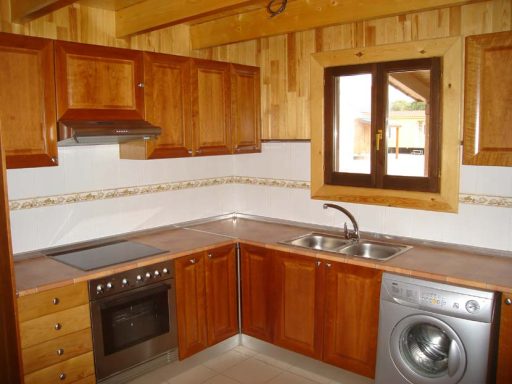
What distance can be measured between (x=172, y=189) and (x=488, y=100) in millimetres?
2379

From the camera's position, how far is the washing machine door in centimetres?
264

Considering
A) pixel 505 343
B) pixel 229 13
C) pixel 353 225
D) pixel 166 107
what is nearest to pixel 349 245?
pixel 353 225

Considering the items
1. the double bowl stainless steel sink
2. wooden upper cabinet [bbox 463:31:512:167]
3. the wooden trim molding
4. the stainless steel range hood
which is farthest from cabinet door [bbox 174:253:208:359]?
wooden upper cabinet [bbox 463:31:512:167]

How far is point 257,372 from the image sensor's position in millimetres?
3371

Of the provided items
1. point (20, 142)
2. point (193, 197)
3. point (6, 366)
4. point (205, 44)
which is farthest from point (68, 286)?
point (205, 44)

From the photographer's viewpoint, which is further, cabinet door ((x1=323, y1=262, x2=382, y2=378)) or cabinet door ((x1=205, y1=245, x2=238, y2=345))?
cabinet door ((x1=205, y1=245, x2=238, y2=345))

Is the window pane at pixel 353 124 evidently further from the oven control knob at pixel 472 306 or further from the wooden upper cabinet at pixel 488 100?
the oven control knob at pixel 472 306

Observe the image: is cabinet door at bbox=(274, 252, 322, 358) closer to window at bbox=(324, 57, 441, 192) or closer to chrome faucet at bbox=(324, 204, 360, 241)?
chrome faucet at bbox=(324, 204, 360, 241)

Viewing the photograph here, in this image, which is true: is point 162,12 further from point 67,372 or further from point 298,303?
point 67,372

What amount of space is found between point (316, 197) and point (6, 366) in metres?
2.40

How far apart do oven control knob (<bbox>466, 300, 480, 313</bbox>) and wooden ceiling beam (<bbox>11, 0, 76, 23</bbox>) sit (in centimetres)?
266

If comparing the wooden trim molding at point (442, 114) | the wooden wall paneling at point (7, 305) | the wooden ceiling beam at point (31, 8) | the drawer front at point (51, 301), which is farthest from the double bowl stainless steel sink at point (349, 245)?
the wooden ceiling beam at point (31, 8)

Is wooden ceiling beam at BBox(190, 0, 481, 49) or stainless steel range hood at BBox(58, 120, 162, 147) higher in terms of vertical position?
wooden ceiling beam at BBox(190, 0, 481, 49)

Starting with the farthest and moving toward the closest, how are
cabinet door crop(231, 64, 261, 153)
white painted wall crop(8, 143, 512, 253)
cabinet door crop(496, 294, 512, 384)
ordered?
cabinet door crop(231, 64, 261, 153) < white painted wall crop(8, 143, 512, 253) < cabinet door crop(496, 294, 512, 384)
